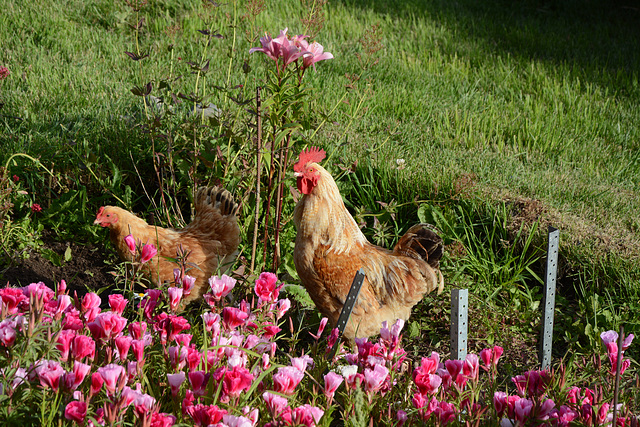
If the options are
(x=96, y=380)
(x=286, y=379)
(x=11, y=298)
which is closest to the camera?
(x=96, y=380)

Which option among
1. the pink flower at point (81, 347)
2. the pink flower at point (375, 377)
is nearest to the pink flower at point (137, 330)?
the pink flower at point (81, 347)

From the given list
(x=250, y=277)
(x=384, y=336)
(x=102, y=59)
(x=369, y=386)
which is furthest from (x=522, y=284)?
(x=102, y=59)

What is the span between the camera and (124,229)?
3064 mm

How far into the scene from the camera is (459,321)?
2197 millimetres

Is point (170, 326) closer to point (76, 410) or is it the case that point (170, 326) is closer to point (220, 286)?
point (220, 286)

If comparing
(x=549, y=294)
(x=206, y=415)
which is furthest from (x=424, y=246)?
(x=206, y=415)

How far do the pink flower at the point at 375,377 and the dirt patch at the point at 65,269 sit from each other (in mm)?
1989

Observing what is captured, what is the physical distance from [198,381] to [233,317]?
37cm

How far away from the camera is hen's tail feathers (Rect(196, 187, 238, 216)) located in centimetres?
317

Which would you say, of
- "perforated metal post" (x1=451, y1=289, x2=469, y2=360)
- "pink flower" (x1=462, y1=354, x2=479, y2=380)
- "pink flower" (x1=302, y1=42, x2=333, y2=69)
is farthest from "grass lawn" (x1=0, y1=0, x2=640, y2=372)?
"pink flower" (x1=462, y1=354, x2=479, y2=380)

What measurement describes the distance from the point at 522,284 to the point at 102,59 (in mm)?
4278

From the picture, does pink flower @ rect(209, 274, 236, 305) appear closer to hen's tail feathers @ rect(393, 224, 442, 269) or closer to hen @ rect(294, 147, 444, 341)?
hen @ rect(294, 147, 444, 341)

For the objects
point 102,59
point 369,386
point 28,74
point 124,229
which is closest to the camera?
point 369,386

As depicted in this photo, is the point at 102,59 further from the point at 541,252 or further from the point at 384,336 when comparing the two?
the point at 384,336
